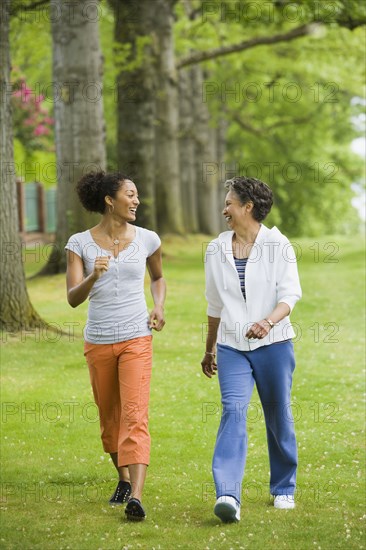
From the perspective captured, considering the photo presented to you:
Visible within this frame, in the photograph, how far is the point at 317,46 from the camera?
34.1 meters

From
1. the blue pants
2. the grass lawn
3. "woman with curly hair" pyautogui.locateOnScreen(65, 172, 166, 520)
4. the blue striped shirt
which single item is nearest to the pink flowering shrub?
the grass lawn

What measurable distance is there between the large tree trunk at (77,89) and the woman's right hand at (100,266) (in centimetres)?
1269

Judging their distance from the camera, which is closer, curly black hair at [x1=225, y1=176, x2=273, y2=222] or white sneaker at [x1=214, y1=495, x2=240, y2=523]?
white sneaker at [x1=214, y1=495, x2=240, y2=523]

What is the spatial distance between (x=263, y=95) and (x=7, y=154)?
2892 centimetres

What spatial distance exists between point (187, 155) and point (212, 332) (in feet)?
106

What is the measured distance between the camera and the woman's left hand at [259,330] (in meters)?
6.76

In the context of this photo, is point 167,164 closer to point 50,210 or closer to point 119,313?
point 50,210

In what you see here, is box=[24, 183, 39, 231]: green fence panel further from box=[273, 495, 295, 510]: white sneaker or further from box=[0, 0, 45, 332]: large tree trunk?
box=[273, 495, 295, 510]: white sneaker

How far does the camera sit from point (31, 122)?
41.5m

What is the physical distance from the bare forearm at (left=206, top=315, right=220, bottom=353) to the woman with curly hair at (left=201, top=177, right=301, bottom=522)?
0.11ft

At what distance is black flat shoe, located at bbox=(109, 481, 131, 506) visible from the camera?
7551 millimetres

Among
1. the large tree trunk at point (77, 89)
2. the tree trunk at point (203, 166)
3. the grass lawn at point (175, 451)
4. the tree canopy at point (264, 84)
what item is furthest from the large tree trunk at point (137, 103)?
the tree trunk at point (203, 166)

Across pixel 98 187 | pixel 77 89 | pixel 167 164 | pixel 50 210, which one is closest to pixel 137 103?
pixel 77 89

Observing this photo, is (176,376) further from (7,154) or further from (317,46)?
(317,46)
